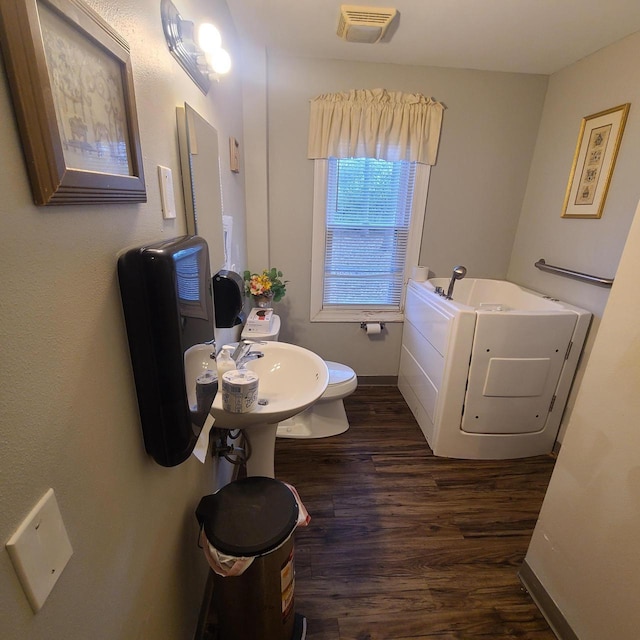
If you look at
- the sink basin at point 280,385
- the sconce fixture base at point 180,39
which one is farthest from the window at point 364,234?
→ the sconce fixture base at point 180,39

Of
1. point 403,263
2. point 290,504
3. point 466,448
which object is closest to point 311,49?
point 403,263

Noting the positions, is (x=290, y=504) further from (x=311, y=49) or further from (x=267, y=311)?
(x=311, y=49)

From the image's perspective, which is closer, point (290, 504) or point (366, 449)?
point (290, 504)

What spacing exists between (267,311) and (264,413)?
1.20 metres

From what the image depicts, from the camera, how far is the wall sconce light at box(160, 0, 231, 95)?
852 millimetres

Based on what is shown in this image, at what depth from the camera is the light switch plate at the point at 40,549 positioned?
0.38 m

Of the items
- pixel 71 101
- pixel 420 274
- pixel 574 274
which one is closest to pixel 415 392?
pixel 420 274

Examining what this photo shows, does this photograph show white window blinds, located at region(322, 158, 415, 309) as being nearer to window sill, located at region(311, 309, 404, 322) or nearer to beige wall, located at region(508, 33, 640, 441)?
window sill, located at region(311, 309, 404, 322)

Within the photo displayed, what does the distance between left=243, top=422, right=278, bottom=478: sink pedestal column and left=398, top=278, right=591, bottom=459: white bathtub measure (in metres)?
1.12

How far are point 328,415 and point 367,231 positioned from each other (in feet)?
4.65

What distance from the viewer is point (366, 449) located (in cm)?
218

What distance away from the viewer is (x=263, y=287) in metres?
2.18

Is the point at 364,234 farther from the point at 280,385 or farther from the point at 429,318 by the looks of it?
the point at 280,385

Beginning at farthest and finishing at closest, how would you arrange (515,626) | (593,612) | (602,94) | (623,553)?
(602,94)
(515,626)
(593,612)
(623,553)
